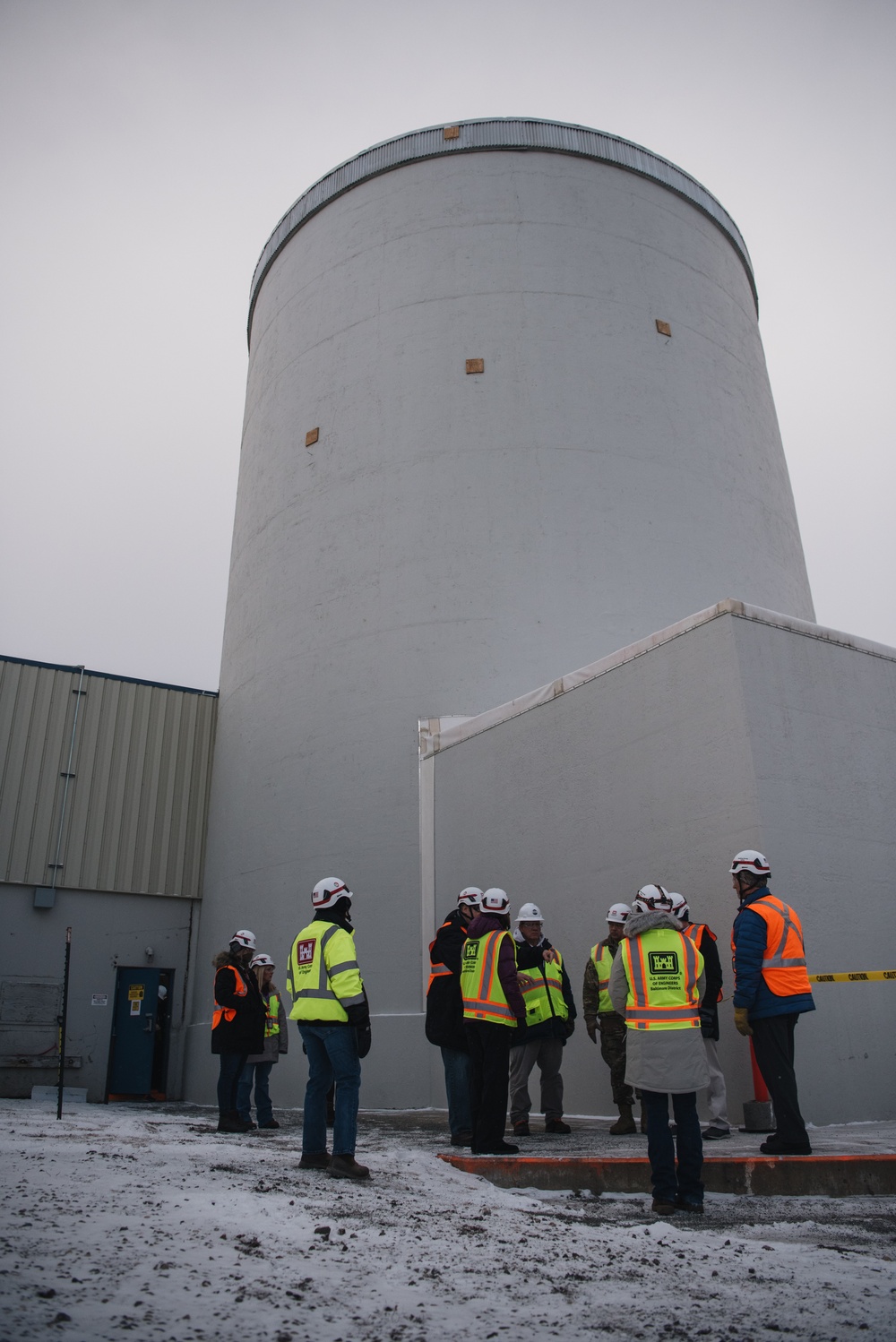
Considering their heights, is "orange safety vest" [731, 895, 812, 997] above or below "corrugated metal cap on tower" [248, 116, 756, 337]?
below

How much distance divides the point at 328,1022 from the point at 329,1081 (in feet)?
1.54

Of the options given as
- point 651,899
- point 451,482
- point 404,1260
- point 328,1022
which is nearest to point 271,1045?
point 328,1022

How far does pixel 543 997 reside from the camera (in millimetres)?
8383

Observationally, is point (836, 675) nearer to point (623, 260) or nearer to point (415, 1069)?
point (415, 1069)

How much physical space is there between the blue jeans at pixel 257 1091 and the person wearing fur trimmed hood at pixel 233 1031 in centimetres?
26

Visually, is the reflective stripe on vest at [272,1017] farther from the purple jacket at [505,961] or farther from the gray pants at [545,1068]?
the purple jacket at [505,961]

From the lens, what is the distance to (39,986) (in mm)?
14969

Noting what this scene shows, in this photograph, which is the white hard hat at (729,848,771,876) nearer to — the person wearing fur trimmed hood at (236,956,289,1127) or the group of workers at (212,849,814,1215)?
the group of workers at (212,849,814,1215)

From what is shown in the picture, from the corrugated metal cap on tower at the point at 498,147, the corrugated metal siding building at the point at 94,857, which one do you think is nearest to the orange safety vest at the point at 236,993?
the corrugated metal siding building at the point at 94,857

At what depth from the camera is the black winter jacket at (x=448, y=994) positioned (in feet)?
23.9

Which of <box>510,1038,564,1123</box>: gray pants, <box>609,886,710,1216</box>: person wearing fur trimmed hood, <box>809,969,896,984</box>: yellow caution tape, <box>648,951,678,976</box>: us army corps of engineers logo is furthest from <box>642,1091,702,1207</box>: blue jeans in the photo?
<box>809,969,896,984</box>: yellow caution tape

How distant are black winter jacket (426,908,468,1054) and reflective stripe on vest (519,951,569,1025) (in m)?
1.05

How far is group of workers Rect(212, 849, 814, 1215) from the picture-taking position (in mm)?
5324

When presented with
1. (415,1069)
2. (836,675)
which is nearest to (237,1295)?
(836,675)
